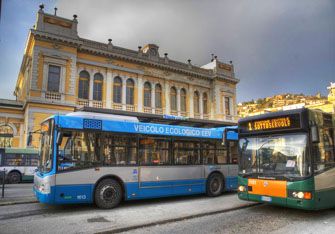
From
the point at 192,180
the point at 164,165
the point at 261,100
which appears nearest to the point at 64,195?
the point at 164,165

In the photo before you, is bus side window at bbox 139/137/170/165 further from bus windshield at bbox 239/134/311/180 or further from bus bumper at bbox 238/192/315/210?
bus bumper at bbox 238/192/315/210

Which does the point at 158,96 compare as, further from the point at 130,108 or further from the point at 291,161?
the point at 291,161

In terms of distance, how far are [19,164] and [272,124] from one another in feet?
59.4

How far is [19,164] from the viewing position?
20188 mm

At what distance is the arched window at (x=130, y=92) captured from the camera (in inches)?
1233

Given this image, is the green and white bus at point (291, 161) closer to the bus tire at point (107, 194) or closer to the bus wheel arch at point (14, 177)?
the bus tire at point (107, 194)

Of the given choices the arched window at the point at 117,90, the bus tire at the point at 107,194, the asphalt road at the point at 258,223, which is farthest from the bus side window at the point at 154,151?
the arched window at the point at 117,90

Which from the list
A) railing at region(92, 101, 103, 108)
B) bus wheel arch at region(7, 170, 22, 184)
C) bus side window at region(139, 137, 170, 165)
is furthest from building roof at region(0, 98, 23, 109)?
bus side window at region(139, 137, 170, 165)

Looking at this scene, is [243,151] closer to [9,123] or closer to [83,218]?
[83,218]

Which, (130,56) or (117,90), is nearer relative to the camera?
(117,90)

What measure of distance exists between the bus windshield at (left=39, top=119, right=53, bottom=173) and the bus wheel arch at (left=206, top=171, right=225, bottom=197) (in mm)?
6136

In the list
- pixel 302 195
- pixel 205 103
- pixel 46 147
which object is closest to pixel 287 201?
pixel 302 195

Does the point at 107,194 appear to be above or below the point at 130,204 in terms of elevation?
above

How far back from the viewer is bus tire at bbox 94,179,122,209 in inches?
348
